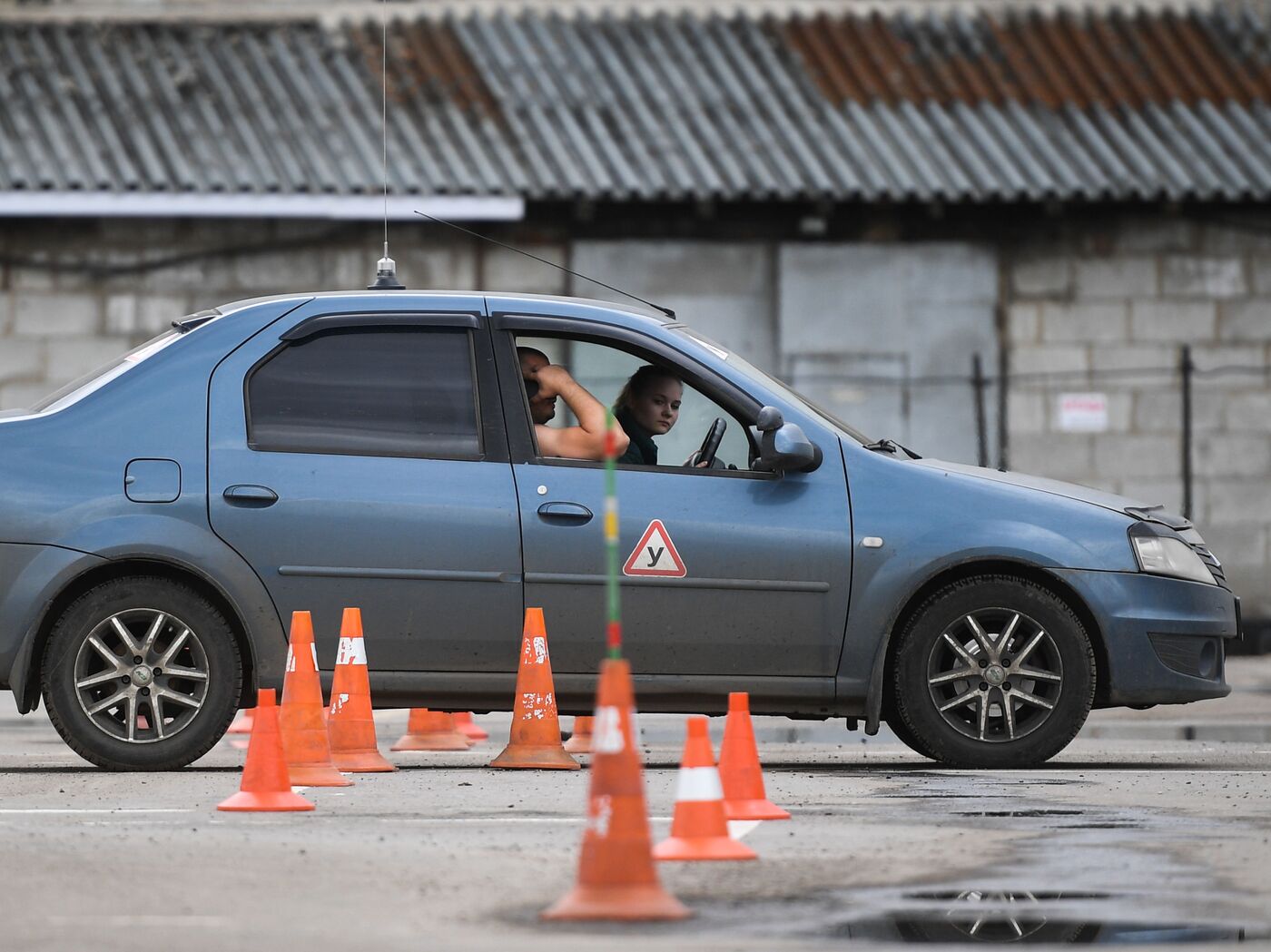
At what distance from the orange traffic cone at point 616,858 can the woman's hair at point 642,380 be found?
12.2ft

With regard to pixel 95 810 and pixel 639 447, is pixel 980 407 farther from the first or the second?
pixel 95 810

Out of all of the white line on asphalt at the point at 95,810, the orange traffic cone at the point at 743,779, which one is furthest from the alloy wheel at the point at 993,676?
the white line on asphalt at the point at 95,810

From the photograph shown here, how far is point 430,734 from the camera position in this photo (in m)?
10.5

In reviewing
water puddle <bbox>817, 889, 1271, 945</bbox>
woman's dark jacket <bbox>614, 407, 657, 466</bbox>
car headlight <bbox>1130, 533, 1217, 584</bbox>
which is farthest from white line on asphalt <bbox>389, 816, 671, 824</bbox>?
car headlight <bbox>1130, 533, 1217, 584</bbox>

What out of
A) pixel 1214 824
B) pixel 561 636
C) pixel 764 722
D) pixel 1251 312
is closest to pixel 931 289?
pixel 1251 312

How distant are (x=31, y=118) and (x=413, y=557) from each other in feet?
31.8

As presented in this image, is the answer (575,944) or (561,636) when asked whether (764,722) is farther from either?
(575,944)

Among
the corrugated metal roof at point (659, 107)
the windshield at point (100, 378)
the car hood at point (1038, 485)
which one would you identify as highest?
the corrugated metal roof at point (659, 107)

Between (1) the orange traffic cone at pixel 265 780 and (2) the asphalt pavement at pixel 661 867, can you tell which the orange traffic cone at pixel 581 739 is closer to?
(2) the asphalt pavement at pixel 661 867

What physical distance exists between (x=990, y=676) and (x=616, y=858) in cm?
366

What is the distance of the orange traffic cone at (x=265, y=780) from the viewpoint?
7.71 m

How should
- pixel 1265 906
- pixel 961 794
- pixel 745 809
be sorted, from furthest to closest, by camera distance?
pixel 961 794, pixel 745 809, pixel 1265 906

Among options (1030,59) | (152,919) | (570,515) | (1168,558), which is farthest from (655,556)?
(1030,59)

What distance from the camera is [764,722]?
13.0 metres
